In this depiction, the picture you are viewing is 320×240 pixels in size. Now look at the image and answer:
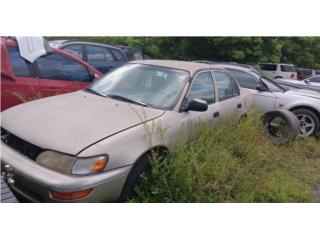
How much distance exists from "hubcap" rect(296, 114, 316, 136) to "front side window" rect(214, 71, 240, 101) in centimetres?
224

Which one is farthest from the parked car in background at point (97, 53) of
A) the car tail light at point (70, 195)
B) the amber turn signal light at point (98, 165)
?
the car tail light at point (70, 195)

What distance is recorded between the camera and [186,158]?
11.3 feet

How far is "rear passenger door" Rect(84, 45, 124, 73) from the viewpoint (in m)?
8.09

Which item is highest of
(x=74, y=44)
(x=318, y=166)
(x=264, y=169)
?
(x=74, y=44)

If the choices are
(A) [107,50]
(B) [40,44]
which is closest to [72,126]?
(B) [40,44]

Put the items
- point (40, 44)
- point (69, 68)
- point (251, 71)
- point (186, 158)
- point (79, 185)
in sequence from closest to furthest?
point (79, 185) → point (186, 158) → point (40, 44) → point (69, 68) → point (251, 71)

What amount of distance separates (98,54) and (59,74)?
3.45m

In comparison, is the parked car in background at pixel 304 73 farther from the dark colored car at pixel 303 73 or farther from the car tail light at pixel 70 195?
the car tail light at pixel 70 195

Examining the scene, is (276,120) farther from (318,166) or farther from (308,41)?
(308,41)

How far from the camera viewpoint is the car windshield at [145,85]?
12.5 feet

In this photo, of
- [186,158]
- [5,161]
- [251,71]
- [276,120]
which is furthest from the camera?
[251,71]

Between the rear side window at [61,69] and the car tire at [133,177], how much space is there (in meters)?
2.48

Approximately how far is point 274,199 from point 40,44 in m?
3.91

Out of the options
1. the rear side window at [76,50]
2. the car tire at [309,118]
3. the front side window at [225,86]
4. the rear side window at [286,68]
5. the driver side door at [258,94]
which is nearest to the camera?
the front side window at [225,86]
